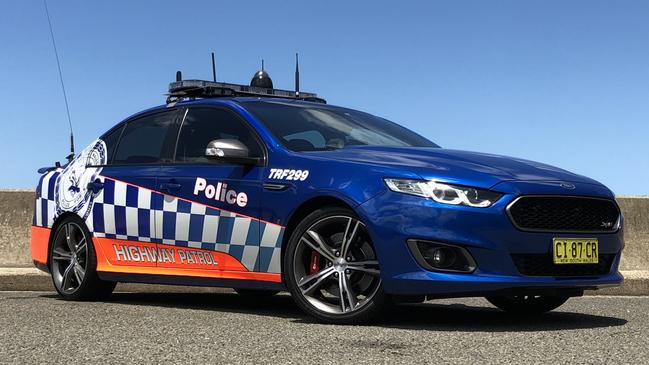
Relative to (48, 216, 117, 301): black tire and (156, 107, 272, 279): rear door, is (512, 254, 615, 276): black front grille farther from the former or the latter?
(48, 216, 117, 301): black tire

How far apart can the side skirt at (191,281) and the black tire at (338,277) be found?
25 centimetres

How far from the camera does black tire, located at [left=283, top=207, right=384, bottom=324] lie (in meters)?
5.44

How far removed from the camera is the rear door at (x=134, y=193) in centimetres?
691

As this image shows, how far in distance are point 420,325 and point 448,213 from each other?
766 millimetres

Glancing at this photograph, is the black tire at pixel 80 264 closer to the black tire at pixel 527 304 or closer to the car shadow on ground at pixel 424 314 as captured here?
the car shadow on ground at pixel 424 314

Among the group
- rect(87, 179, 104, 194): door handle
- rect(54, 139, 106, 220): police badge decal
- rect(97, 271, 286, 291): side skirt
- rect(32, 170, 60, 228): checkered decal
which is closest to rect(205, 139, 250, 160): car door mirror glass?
rect(97, 271, 286, 291): side skirt

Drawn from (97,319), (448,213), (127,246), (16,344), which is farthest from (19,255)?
(448,213)

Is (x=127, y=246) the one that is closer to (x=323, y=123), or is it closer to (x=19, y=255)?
(x=323, y=123)

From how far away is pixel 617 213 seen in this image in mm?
5840

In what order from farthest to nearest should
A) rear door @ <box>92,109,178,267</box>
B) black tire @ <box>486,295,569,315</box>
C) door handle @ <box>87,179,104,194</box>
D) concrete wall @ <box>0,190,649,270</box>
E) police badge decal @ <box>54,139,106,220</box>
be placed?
concrete wall @ <box>0,190,649,270</box> < police badge decal @ <box>54,139,106,220</box> < door handle @ <box>87,179,104,194</box> < rear door @ <box>92,109,178,267</box> < black tire @ <box>486,295,569,315</box>

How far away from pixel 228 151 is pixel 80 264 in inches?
83.6

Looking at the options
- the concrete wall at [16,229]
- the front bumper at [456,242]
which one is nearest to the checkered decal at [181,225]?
the front bumper at [456,242]

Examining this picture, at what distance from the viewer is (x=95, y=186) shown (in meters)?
7.44

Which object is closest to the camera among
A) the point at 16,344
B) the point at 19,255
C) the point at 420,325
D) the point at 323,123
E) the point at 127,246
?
the point at 16,344
